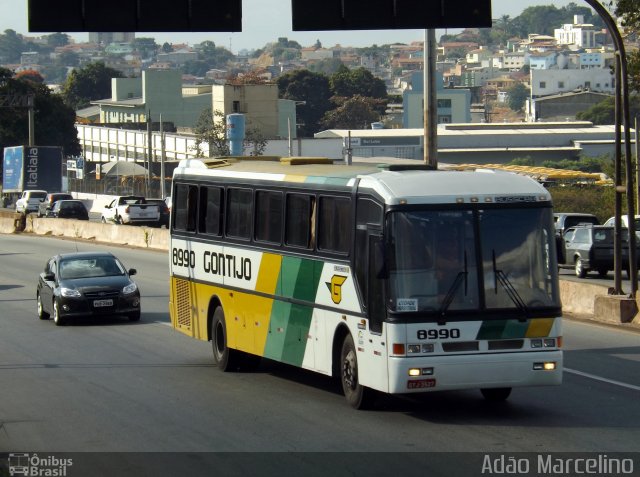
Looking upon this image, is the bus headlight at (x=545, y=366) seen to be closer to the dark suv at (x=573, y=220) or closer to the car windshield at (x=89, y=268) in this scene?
the car windshield at (x=89, y=268)

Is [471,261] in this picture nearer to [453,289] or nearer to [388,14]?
[453,289]

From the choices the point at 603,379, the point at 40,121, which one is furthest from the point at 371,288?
the point at 40,121

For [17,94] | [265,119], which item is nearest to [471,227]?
[17,94]

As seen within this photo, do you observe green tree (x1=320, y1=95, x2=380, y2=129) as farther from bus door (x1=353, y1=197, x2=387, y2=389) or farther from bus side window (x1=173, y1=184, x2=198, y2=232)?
bus door (x1=353, y1=197, x2=387, y2=389)

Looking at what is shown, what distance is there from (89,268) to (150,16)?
10.3m

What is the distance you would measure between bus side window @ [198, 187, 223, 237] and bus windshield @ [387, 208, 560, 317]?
17.0 feet

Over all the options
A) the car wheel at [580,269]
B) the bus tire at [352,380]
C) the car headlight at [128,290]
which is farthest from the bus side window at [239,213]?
the car wheel at [580,269]

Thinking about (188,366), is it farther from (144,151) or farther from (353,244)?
(144,151)

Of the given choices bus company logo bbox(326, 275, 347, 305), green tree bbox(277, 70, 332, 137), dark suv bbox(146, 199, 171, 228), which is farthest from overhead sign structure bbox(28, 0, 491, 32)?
green tree bbox(277, 70, 332, 137)

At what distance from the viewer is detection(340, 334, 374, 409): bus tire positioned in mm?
14477

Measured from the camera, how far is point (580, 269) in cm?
3788

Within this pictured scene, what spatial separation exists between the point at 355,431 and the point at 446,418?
4.39ft

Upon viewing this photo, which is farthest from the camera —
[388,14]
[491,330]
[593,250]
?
[593,250]

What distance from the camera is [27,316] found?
28391 mm
